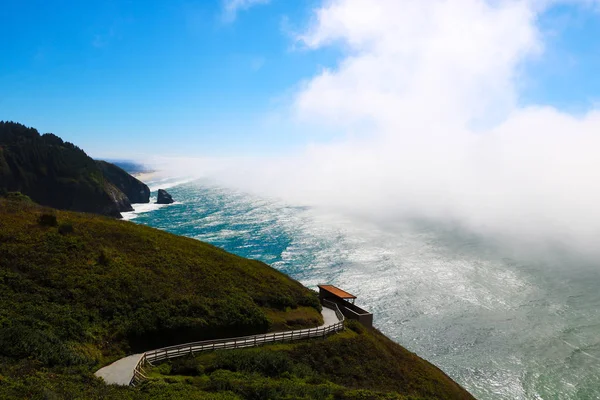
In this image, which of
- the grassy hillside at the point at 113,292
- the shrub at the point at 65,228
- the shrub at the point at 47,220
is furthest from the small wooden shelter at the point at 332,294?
the shrub at the point at 47,220

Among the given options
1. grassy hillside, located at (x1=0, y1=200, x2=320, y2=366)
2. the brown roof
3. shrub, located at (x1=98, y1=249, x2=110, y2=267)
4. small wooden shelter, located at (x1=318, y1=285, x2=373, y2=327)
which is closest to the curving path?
grassy hillside, located at (x1=0, y1=200, x2=320, y2=366)

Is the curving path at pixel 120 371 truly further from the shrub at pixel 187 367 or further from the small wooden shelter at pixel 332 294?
the small wooden shelter at pixel 332 294

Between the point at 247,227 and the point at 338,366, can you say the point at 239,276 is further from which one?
the point at 247,227

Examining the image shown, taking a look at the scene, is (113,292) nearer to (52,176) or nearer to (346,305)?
(346,305)

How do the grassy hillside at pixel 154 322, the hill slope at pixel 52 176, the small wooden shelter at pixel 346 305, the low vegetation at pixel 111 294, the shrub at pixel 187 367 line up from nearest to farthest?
1. the grassy hillside at pixel 154 322
2. the low vegetation at pixel 111 294
3. the shrub at pixel 187 367
4. the small wooden shelter at pixel 346 305
5. the hill slope at pixel 52 176

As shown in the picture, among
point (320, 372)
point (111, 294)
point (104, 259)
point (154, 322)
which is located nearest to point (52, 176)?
point (104, 259)

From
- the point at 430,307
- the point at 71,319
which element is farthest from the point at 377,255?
the point at 71,319

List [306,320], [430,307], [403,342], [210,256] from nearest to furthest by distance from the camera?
1. [306,320]
2. [210,256]
3. [403,342]
4. [430,307]
